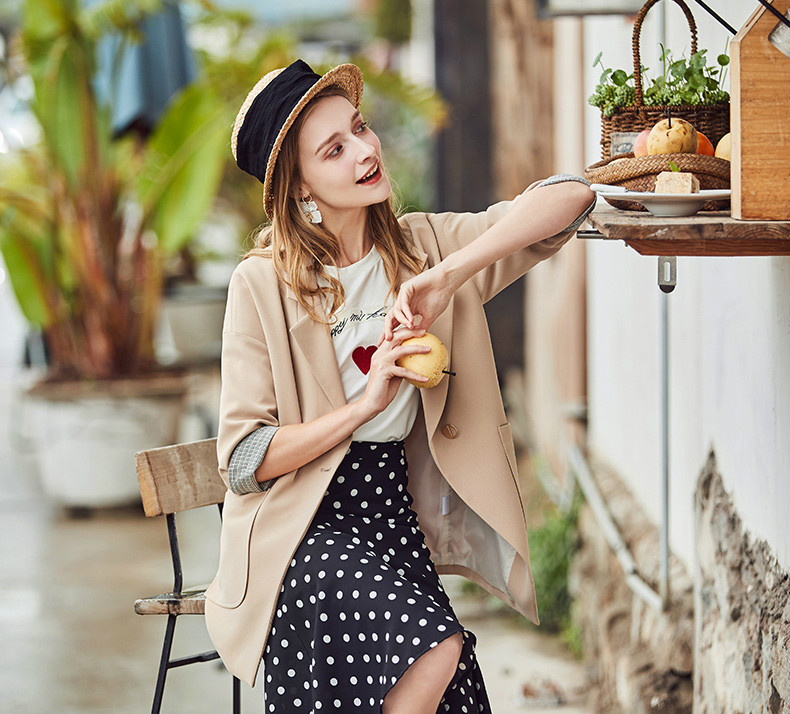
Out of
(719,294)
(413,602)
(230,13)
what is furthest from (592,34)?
(230,13)

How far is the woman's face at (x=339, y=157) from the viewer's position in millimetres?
1927

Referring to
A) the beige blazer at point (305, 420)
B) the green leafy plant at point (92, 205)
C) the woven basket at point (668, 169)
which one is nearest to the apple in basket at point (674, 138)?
the woven basket at point (668, 169)

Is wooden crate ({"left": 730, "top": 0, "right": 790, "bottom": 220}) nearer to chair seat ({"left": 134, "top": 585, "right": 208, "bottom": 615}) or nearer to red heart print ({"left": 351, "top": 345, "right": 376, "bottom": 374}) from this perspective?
red heart print ({"left": 351, "top": 345, "right": 376, "bottom": 374})

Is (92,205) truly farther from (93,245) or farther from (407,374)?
(407,374)

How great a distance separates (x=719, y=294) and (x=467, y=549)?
958 mm

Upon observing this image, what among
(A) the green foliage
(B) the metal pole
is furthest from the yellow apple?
(A) the green foliage

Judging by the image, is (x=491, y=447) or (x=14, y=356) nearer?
(x=491, y=447)

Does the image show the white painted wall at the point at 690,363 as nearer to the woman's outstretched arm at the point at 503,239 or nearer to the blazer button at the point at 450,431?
the woman's outstretched arm at the point at 503,239

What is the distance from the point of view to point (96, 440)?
17.4ft

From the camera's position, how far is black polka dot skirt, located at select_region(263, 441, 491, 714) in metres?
1.73

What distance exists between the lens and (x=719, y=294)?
2551 mm

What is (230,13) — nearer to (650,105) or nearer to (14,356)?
(14,356)

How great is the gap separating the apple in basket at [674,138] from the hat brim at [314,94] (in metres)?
0.59

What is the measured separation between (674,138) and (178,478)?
128 cm
